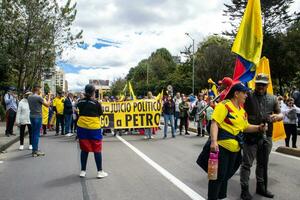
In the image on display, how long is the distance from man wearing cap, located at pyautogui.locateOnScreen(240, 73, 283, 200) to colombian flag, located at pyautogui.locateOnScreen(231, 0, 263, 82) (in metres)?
0.99

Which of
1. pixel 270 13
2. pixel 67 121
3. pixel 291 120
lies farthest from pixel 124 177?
pixel 270 13

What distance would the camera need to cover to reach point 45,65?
3106 centimetres

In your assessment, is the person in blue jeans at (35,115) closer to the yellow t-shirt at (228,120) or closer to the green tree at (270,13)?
the yellow t-shirt at (228,120)

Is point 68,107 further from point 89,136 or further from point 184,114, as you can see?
point 89,136

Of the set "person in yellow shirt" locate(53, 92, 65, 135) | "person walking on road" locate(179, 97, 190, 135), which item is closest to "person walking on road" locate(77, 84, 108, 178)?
"person walking on road" locate(179, 97, 190, 135)

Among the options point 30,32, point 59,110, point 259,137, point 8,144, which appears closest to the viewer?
point 259,137

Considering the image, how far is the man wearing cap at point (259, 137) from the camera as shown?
636cm

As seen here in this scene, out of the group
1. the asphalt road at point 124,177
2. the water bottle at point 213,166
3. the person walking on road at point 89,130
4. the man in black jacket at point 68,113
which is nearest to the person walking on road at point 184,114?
the man in black jacket at point 68,113

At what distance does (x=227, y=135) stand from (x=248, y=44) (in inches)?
124

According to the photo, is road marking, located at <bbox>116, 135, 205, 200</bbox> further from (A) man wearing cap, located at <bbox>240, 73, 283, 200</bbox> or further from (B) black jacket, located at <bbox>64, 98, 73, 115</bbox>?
(B) black jacket, located at <bbox>64, 98, 73, 115</bbox>

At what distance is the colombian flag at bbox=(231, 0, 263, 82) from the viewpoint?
7629mm

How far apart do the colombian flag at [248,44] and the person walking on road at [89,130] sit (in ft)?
9.11

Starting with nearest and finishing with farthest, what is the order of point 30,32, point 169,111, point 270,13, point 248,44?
point 248,44
point 169,111
point 30,32
point 270,13

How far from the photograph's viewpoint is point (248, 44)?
7824mm
